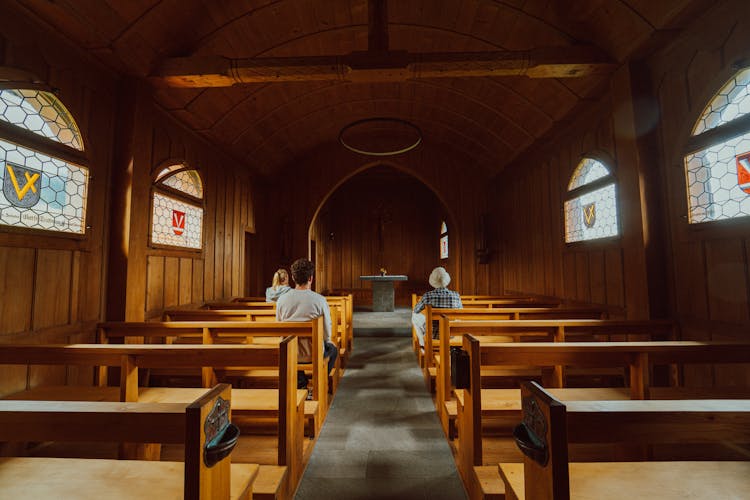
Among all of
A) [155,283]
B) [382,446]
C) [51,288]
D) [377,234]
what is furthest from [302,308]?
[377,234]

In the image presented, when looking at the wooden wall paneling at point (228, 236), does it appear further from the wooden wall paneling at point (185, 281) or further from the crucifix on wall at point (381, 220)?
the crucifix on wall at point (381, 220)

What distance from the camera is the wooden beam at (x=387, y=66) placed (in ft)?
10.3

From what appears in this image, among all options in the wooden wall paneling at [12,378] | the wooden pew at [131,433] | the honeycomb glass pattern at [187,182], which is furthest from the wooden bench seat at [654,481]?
the honeycomb glass pattern at [187,182]

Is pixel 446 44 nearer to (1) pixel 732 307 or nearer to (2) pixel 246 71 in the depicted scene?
(2) pixel 246 71

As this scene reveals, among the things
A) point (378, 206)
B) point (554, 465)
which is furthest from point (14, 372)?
point (378, 206)

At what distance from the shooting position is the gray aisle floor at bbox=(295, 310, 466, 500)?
180cm

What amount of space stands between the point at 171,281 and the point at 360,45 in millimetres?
3545

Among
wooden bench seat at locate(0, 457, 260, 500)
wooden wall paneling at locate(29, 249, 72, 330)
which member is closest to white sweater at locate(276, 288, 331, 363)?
wooden bench seat at locate(0, 457, 260, 500)

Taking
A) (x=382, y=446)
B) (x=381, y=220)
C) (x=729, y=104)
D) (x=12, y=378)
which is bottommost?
(x=382, y=446)

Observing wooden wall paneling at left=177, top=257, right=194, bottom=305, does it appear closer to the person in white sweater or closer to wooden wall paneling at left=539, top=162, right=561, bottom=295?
the person in white sweater

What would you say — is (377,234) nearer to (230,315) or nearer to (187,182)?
(187,182)

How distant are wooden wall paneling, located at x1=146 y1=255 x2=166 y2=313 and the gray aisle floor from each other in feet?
7.13

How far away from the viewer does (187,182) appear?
443 centimetres

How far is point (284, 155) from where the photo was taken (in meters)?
6.50
